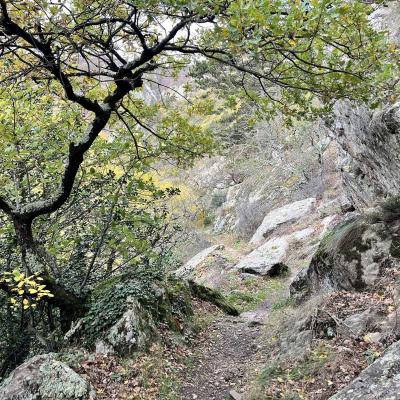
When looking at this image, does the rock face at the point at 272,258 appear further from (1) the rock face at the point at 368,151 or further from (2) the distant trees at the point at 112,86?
(2) the distant trees at the point at 112,86

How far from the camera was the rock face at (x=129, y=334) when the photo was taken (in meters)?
6.07

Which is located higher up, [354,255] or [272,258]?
[272,258]

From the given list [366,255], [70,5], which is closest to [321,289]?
[366,255]

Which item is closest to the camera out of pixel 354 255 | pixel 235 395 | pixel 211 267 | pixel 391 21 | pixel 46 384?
pixel 46 384

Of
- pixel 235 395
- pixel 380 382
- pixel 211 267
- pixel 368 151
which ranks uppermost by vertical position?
pixel 368 151

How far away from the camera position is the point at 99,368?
5742 mm

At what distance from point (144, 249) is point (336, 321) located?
3569mm

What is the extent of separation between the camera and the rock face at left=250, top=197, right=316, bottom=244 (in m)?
20.5

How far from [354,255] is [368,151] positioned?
3824mm

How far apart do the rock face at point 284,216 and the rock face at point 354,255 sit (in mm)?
13015

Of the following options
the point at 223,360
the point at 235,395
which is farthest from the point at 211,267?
the point at 235,395

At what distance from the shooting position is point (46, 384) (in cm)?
502

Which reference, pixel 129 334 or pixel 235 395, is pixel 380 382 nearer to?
pixel 235 395

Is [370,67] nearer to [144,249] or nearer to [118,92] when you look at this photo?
[118,92]
